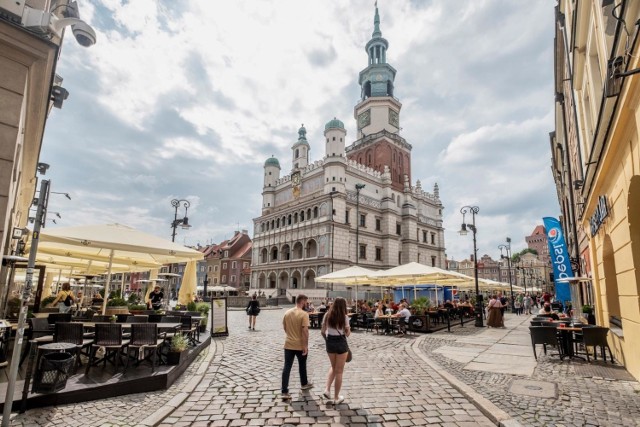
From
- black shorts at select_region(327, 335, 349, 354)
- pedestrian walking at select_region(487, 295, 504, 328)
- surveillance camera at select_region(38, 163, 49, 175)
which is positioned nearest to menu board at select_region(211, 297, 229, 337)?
black shorts at select_region(327, 335, 349, 354)

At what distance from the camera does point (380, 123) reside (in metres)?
56.3

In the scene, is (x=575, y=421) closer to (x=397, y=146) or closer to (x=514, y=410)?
(x=514, y=410)

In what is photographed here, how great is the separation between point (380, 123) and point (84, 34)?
53.7 m

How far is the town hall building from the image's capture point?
46.7 meters

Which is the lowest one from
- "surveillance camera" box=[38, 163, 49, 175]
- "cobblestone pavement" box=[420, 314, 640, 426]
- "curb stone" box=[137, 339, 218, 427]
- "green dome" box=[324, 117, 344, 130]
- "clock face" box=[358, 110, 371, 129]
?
"curb stone" box=[137, 339, 218, 427]

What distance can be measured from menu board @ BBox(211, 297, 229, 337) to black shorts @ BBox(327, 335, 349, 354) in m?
9.13

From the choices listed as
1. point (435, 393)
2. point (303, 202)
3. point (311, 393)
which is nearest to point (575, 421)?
point (435, 393)

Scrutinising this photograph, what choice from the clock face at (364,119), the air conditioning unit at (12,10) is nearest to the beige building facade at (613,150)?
the air conditioning unit at (12,10)

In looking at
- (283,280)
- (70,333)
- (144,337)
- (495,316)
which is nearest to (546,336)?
(144,337)

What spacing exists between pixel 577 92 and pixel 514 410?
36.2 feet

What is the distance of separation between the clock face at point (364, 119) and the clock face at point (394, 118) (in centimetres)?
342

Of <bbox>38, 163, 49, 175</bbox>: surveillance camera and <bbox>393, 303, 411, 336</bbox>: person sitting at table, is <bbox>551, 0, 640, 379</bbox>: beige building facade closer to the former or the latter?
<bbox>393, 303, 411, 336</bbox>: person sitting at table

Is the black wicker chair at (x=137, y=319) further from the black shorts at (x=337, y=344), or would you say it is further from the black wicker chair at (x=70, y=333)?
the black shorts at (x=337, y=344)

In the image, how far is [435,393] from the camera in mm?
6578
